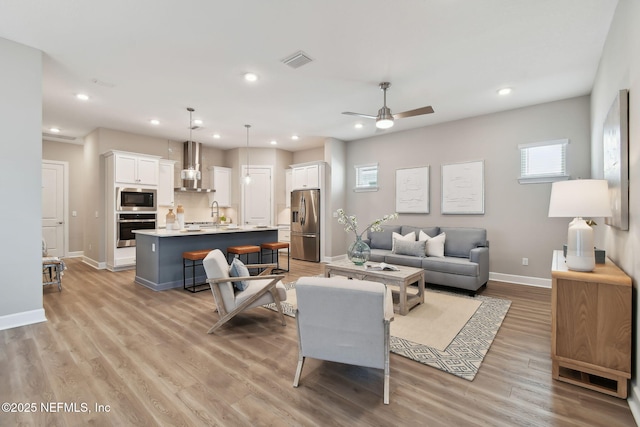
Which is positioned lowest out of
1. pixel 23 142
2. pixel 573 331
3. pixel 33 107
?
pixel 573 331

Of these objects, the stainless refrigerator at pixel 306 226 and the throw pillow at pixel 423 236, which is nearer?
the throw pillow at pixel 423 236

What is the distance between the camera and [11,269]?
310 centimetres

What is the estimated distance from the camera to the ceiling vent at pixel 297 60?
3311 millimetres

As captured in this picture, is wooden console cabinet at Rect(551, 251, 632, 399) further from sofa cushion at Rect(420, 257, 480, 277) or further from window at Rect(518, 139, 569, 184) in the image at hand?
window at Rect(518, 139, 569, 184)

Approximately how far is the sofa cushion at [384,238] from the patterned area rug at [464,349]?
240cm

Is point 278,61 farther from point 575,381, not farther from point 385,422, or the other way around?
point 575,381

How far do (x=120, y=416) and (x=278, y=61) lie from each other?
353 centimetres

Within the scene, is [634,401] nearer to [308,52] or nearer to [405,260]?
[405,260]

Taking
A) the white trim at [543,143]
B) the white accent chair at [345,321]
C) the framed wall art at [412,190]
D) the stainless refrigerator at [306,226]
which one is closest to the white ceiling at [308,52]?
A: the white trim at [543,143]

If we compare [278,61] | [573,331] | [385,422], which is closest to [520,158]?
[573,331]

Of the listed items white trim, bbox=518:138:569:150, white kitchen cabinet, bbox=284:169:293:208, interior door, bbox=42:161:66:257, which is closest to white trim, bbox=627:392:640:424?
white trim, bbox=518:138:569:150

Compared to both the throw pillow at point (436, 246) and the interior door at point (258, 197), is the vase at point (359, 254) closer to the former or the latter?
the throw pillow at point (436, 246)

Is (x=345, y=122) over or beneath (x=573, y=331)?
over

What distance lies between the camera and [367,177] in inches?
281
